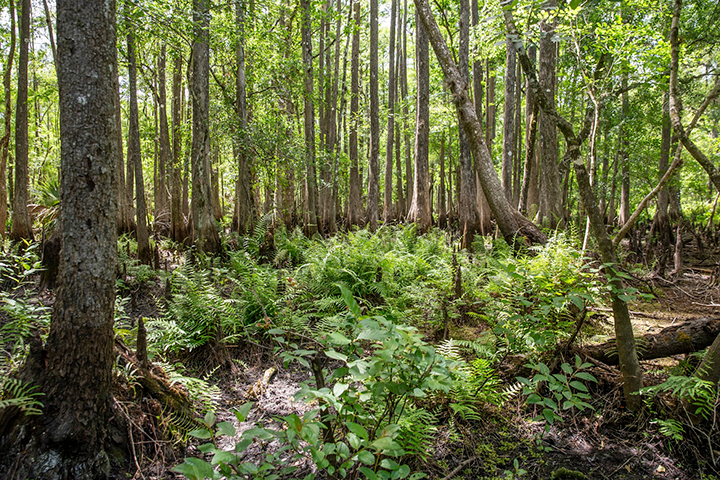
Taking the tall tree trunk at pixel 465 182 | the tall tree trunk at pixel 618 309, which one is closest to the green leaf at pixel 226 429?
the tall tree trunk at pixel 618 309

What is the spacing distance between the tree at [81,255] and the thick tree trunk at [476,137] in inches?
192

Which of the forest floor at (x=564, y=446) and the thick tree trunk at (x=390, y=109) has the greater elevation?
the thick tree trunk at (x=390, y=109)

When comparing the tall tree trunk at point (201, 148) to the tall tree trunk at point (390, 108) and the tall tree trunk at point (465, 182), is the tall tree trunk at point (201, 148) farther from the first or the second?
the tall tree trunk at point (390, 108)

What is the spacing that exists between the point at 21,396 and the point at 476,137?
5923mm

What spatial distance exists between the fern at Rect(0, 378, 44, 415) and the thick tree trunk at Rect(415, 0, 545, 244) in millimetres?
5674

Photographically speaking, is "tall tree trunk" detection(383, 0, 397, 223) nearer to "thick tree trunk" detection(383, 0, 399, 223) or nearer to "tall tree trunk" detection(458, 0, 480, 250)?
"thick tree trunk" detection(383, 0, 399, 223)

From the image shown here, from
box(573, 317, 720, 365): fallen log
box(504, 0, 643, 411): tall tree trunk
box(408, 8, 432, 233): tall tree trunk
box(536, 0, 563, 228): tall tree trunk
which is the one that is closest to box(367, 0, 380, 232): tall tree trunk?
box(408, 8, 432, 233): tall tree trunk

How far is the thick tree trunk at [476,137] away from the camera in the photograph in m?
6.02

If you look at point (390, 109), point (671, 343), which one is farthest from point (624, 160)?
point (671, 343)

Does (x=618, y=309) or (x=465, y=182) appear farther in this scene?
(x=465, y=182)

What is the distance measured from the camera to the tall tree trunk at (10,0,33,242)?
7.93m

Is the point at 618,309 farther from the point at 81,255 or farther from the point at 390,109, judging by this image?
the point at 390,109

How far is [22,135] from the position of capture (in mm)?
8078

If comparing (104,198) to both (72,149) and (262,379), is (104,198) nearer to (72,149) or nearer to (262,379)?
(72,149)
